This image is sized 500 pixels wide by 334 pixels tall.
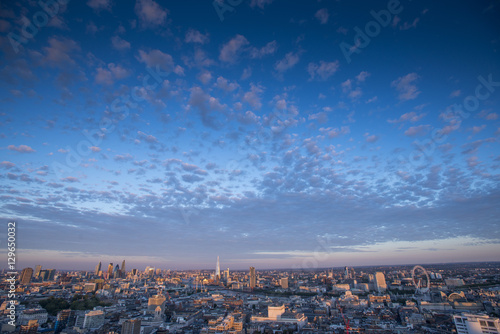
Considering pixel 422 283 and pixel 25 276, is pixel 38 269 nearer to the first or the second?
pixel 25 276

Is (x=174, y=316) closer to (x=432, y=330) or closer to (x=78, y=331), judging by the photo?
(x=78, y=331)

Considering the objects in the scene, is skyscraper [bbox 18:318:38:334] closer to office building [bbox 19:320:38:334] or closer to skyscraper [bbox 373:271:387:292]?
office building [bbox 19:320:38:334]

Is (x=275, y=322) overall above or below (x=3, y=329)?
below

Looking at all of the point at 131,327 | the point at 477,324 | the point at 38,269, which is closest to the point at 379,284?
the point at 477,324

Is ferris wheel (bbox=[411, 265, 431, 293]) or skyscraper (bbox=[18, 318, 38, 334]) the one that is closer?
skyscraper (bbox=[18, 318, 38, 334])

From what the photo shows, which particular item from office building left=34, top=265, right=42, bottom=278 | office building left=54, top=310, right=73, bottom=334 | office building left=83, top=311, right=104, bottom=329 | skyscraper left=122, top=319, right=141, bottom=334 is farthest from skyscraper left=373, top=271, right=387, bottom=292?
office building left=34, top=265, right=42, bottom=278

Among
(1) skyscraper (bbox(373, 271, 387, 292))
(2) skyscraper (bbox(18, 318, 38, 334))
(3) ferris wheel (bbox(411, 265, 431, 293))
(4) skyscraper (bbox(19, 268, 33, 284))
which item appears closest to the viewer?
(2) skyscraper (bbox(18, 318, 38, 334))

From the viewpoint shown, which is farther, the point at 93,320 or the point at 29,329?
the point at 93,320

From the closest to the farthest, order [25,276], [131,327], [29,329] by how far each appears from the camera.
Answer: [29,329], [131,327], [25,276]

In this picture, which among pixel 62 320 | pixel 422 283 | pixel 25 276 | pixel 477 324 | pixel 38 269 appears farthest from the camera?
pixel 38 269

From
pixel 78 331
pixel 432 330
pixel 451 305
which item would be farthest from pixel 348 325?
pixel 78 331

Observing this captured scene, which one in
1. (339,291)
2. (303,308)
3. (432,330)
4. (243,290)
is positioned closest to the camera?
(432,330)
